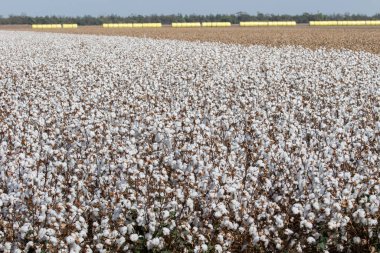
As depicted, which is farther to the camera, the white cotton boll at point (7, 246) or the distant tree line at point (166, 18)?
the distant tree line at point (166, 18)

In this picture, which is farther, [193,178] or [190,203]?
[193,178]

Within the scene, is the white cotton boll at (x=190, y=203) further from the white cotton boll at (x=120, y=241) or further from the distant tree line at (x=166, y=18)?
the distant tree line at (x=166, y=18)

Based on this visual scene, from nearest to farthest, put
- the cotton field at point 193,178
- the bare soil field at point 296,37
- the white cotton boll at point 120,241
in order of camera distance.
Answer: the white cotton boll at point 120,241, the cotton field at point 193,178, the bare soil field at point 296,37

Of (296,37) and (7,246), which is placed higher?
(296,37)

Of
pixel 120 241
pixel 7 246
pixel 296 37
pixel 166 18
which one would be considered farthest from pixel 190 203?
pixel 166 18

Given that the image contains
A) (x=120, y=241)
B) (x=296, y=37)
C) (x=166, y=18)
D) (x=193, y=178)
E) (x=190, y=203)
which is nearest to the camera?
(x=120, y=241)

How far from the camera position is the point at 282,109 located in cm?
1303

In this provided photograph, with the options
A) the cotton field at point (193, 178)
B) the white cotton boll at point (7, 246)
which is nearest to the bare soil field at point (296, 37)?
the cotton field at point (193, 178)

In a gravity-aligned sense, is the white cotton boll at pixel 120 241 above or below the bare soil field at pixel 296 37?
below

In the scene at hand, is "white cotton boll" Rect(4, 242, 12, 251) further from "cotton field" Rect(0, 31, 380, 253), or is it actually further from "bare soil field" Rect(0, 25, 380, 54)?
"bare soil field" Rect(0, 25, 380, 54)

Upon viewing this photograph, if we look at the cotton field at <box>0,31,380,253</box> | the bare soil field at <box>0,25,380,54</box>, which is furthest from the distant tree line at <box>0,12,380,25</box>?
the cotton field at <box>0,31,380,253</box>

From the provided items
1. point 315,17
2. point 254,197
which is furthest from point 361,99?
point 315,17

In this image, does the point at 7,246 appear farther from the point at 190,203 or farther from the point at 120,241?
the point at 190,203

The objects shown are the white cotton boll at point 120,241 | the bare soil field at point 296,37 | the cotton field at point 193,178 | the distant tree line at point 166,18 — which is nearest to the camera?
the white cotton boll at point 120,241
